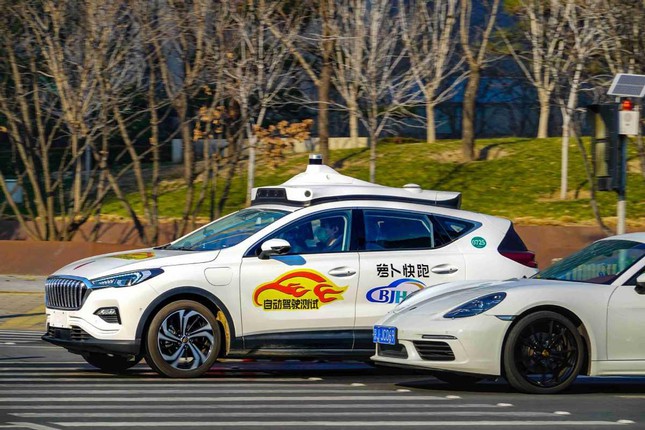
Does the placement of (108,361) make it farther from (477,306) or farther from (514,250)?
(514,250)

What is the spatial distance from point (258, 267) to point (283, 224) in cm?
48

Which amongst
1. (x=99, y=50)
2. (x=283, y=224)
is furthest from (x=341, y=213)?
(x=99, y=50)

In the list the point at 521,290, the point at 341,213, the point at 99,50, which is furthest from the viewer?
the point at 99,50

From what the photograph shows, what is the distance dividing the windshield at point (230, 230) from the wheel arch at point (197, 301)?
1.66 feet

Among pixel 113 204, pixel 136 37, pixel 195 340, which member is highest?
pixel 136 37

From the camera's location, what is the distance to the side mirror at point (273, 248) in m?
10.2

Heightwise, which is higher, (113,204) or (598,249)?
(598,249)

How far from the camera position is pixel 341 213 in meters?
10.7

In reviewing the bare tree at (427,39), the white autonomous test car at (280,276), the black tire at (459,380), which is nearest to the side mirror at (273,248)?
the white autonomous test car at (280,276)

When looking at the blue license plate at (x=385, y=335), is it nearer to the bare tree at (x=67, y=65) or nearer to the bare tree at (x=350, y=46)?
the bare tree at (x=67, y=65)

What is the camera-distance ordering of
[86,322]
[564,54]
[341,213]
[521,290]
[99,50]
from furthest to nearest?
[564,54]
[99,50]
[341,213]
[86,322]
[521,290]

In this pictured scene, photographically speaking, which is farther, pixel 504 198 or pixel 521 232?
pixel 504 198

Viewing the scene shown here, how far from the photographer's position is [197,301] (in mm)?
10141

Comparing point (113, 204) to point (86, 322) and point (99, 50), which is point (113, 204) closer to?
point (99, 50)
